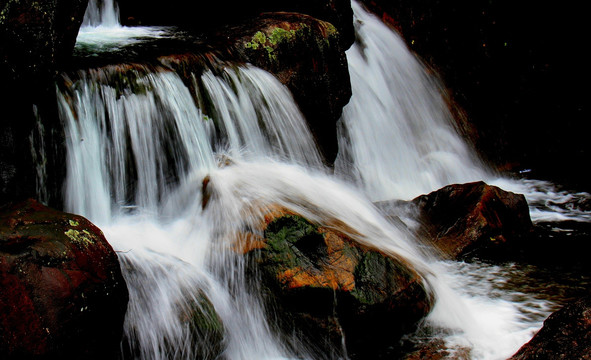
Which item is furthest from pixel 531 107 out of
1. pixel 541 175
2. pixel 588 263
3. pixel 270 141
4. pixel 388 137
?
pixel 270 141

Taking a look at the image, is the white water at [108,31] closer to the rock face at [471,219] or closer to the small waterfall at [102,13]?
the small waterfall at [102,13]

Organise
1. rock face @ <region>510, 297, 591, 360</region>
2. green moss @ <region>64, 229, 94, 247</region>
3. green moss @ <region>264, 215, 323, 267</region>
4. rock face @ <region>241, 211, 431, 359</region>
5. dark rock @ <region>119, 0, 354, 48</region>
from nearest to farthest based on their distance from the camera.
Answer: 1. rock face @ <region>510, 297, 591, 360</region>
2. green moss @ <region>64, 229, 94, 247</region>
3. rock face @ <region>241, 211, 431, 359</region>
4. green moss @ <region>264, 215, 323, 267</region>
5. dark rock @ <region>119, 0, 354, 48</region>

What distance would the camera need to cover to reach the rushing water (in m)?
3.53

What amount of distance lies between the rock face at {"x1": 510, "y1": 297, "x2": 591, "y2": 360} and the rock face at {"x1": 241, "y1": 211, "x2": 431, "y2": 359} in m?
0.91

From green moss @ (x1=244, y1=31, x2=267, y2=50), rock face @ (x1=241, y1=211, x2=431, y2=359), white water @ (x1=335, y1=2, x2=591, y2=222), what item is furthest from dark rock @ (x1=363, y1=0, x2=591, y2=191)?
rock face @ (x1=241, y1=211, x2=431, y2=359)

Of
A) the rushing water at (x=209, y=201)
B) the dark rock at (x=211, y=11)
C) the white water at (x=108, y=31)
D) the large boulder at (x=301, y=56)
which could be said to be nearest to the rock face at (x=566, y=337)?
the rushing water at (x=209, y=201)

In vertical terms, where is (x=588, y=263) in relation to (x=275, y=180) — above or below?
below

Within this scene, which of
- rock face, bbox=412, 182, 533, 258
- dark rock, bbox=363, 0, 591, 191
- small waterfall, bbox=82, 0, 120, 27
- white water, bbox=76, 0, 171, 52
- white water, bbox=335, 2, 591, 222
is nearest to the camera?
rock face, bbox=412, 182, 533, 258

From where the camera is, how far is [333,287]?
11.8 ft

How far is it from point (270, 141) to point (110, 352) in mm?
3085

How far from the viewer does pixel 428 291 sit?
3984 mm

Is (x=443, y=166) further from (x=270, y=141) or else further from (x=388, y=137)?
(x=270, y=141)

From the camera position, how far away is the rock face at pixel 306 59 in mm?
5988

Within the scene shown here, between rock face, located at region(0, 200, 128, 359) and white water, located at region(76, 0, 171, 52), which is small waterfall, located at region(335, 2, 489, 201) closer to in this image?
white water, located at region(76, 0, 171, 52)
